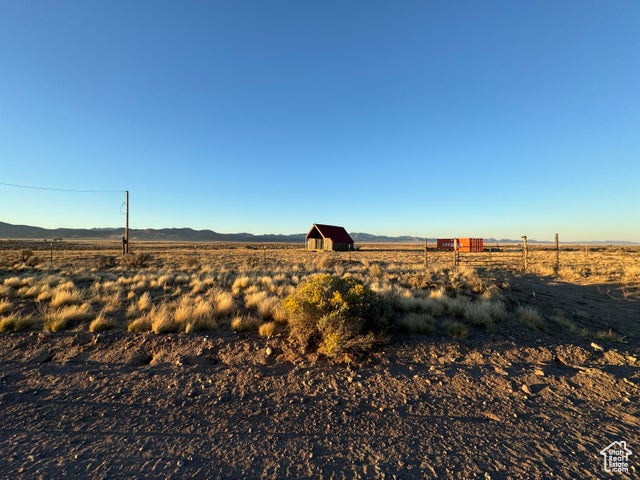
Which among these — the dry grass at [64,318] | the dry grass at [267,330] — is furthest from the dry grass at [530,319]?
the dry grass at [64,318]

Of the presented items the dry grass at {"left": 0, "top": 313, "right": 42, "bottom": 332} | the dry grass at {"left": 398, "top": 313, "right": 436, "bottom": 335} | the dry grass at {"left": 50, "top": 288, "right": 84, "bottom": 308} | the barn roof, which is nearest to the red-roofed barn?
the barn roof

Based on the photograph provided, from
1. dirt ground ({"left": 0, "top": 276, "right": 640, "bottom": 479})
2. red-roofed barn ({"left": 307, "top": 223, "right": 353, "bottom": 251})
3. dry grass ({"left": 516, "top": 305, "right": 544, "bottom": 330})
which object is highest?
red-roofed barn ({"left": 307, "top": 223, "right": 353, "bottom": 251})

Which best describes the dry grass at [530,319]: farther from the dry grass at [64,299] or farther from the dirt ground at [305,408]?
the dry grass at [64,299]

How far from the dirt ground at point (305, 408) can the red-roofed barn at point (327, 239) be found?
4090cm

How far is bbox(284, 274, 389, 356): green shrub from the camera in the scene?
5.44 m

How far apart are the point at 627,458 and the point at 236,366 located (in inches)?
188

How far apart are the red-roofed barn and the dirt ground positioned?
40.9 m

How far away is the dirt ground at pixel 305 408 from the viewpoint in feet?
9.50

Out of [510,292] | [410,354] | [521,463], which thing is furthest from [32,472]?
[510,292]

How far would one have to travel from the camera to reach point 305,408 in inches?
152

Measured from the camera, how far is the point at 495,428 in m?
3.49

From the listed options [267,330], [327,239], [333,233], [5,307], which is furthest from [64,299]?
[333,233]

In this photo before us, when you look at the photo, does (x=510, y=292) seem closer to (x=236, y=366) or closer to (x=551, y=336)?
(x=551, y=336)

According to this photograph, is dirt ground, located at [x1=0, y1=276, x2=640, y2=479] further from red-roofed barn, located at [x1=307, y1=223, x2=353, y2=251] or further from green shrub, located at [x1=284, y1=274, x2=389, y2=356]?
red-roofed barn, located at [x1=307, y1=223, x2=353, y2=251]
